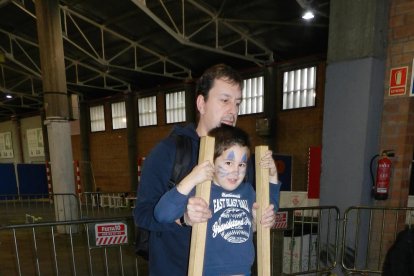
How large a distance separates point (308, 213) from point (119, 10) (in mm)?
7382

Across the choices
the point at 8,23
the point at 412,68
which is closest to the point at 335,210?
the point at 412,68

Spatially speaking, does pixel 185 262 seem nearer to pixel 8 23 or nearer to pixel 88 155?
pixel 8 23

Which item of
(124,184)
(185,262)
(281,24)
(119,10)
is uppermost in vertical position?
(119,10)

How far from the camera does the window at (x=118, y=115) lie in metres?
13.8

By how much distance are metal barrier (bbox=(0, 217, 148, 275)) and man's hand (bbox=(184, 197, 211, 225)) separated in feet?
7.03

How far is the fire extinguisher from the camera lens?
3.17 meters

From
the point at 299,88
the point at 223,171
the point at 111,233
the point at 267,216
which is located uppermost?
the point at 299,88

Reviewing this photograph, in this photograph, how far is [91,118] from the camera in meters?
15.1

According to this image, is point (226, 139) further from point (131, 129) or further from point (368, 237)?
point (131, 129)

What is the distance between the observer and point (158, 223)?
1.11 m

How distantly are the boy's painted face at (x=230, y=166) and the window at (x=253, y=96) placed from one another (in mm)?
8670

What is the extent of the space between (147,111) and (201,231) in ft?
40.3

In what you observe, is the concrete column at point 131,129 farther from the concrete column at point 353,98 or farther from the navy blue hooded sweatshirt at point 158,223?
the navy blue hooded sweatshirt at point 158,223

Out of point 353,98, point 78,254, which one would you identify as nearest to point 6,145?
point 78,254
